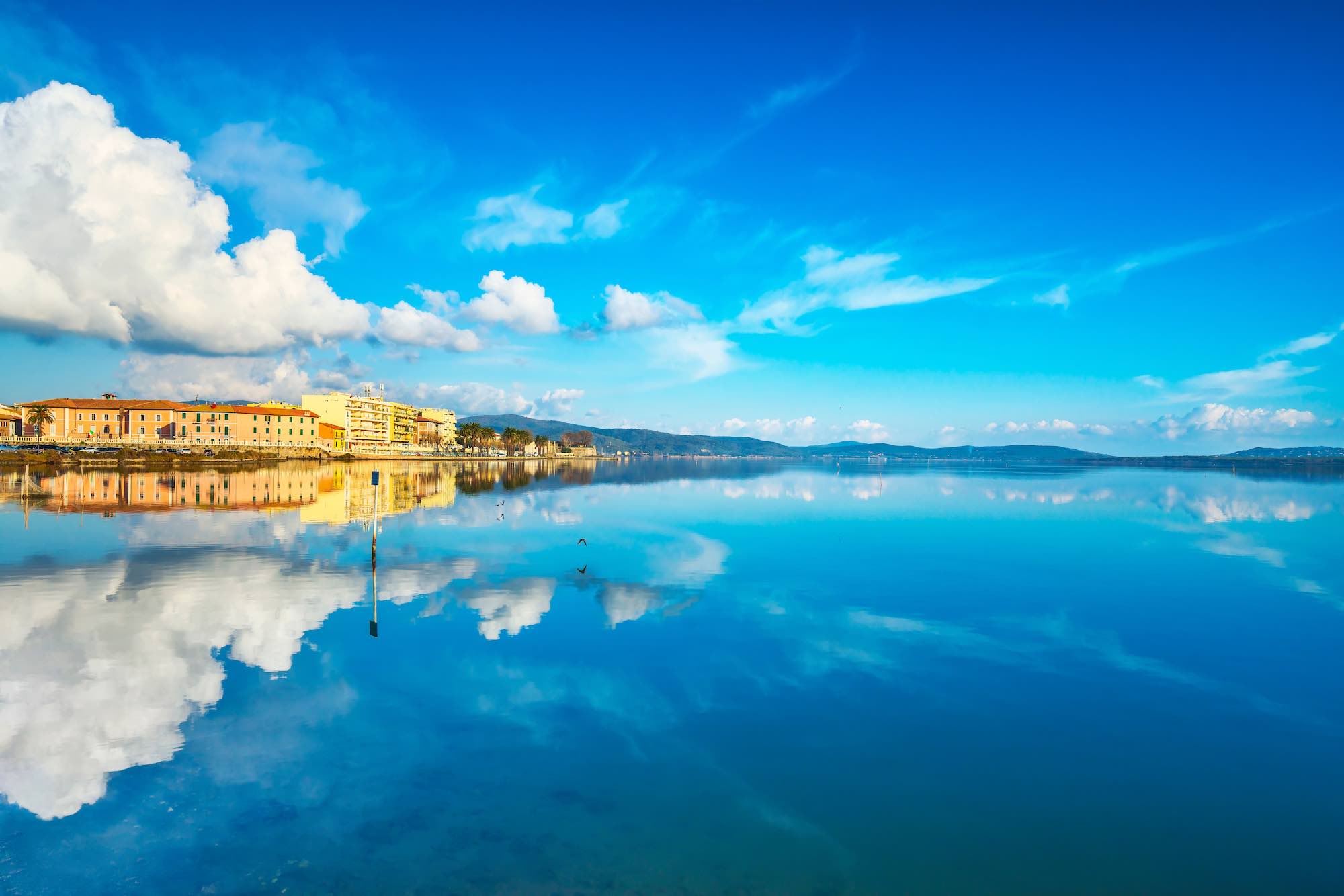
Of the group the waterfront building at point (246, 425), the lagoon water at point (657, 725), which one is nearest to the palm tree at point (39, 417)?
the waterfront building at point (246, 425)

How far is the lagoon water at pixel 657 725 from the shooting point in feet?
27.9

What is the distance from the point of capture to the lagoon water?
8508mm

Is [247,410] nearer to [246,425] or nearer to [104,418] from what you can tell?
[246,425]

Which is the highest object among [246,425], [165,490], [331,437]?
[246,425]

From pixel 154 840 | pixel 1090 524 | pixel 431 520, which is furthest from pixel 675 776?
pixel 1090 524

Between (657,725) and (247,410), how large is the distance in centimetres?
14513

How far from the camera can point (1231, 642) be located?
18.5 meters

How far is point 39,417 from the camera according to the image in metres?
109

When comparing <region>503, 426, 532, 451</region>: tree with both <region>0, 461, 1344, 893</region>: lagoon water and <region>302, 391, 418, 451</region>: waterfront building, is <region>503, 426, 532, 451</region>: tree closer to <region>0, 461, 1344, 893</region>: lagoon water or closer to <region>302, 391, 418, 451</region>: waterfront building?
<region>302, 391, 418, 451</region>: waterfront building

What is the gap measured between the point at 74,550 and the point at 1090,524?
5503 centimetres

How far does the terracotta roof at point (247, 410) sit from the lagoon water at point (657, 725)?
376ft

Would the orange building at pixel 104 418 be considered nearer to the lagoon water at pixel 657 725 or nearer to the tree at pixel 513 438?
the tree at pixel 513 438

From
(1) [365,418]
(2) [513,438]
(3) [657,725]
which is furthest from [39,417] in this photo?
(3) [657,725]

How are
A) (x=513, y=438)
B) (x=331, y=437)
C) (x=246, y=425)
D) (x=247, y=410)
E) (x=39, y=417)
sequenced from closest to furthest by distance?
(x=39, y=417)
(x=246, y=425)
(x=247, y=410)
(x=331, y=437)
(x=513, y=438)
